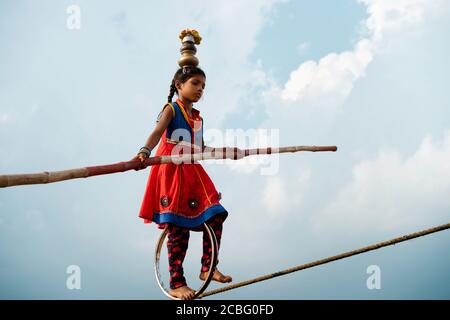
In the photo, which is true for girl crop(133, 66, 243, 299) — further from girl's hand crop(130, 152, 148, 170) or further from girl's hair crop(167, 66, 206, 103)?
girl's hand crop(130, 152, 148, 170)

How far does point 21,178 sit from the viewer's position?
111 inches

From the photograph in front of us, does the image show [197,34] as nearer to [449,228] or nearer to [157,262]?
[157,262]

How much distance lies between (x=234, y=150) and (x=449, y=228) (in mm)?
1947

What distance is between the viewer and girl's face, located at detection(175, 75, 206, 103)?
15.1 ft

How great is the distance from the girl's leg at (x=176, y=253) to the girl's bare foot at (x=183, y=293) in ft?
0.15

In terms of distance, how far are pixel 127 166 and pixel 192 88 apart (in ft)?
3.98

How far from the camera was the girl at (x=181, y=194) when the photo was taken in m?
4.32

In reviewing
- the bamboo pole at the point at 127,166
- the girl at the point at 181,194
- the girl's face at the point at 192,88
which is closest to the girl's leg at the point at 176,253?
the girl at the point at 181,194

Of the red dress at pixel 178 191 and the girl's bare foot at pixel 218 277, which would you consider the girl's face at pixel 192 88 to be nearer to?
the red dress at pixel 178 191

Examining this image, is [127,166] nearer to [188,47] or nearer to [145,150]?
[145,150]

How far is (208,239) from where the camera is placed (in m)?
4.46

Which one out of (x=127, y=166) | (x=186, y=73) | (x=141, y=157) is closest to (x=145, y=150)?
(x=141, y=157)

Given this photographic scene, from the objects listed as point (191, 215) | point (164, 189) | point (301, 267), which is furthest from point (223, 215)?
point (301, 267)

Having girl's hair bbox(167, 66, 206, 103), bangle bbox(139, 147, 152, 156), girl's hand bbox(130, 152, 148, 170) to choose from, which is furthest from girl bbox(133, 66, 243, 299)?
girl's hand bbox(130, 152, 148, 170)
